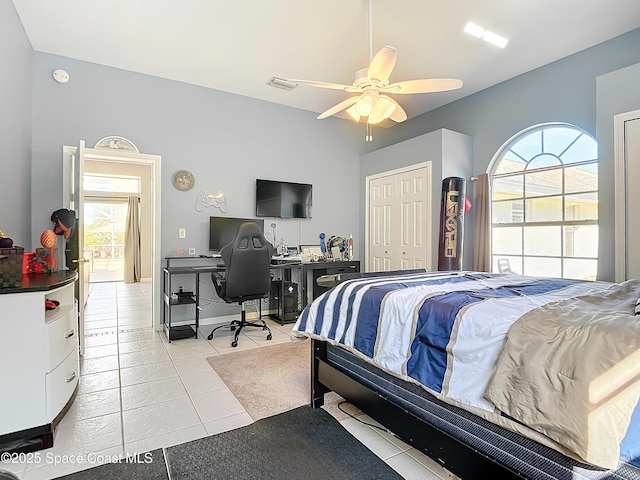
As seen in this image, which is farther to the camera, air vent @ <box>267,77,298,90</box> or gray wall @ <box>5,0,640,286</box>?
air vent @ <box>267,77,298,90</box>

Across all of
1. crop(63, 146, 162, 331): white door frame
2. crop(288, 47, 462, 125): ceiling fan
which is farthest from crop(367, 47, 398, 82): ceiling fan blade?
crop(63, 146, 162, 331): white door frame

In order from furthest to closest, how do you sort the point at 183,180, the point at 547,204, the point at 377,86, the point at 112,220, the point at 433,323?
the point at 112,220, the point at 183,180, the point at 547,204, the point at 377,86, the point at 433,323

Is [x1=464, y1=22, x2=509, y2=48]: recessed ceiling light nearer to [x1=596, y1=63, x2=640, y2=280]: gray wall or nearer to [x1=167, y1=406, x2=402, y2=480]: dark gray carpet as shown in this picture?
[x1=596, y1=63, x2=640, y2=280]: gray wall

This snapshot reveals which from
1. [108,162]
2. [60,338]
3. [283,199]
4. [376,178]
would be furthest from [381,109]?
[108,162]

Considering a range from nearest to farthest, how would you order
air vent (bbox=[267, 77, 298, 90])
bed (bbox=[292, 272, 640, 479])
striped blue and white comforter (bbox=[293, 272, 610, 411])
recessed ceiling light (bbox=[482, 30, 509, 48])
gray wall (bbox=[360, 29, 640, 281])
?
bed (bbox=[292, 272, 640, 479]) → striped blue and white comforter (bbox=[293, 272, 610, 411]) → gray wall (bbox=[360, 29, 640, 281]) → recessed ceiling light (bbox=[482, 30, 509, 48]) → air vent (bbox=[267, 77, 298, 90])

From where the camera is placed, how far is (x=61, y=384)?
2.00 metres

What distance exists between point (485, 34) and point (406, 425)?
335 cm

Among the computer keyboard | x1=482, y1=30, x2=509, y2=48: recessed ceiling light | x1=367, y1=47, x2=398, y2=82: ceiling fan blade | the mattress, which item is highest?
x1=482, y1=30, x2=509, y2=48: recessed ceiling light

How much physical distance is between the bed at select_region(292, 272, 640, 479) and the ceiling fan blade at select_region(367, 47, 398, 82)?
4.97 feet

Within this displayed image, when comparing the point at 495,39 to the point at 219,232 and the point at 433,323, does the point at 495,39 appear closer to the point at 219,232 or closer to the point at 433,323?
the point at 433,323

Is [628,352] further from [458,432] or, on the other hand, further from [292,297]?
[292,297]

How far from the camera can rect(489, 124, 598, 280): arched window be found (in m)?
3.48

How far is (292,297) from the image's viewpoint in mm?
4457

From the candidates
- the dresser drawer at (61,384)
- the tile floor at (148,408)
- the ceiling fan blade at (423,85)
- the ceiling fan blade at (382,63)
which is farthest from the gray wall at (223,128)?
the ceiling fan blade at (382,63)
